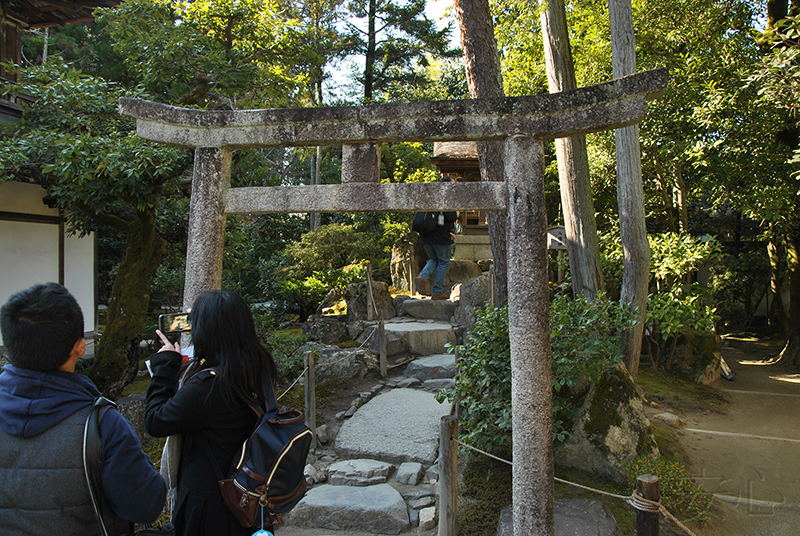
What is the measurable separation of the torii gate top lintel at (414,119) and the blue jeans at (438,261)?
6.46 meters

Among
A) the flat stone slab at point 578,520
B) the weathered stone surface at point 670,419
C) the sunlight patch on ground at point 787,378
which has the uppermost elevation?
the sunlight patch on ground at point 787,378

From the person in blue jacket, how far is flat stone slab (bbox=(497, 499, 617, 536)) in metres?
2.91

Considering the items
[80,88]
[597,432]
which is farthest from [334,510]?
[80,88]

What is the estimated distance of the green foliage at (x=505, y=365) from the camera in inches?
186

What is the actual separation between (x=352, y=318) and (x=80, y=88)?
19.0 ft

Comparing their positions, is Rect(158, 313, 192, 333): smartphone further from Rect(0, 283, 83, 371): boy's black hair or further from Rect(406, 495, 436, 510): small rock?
Rect(406, 495, 436, 510): small rock

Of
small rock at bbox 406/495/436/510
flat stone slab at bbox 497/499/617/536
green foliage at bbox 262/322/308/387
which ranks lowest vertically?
small rock at bbox 406/495/436/510

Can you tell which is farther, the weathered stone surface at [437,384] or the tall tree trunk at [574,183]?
the weathered stone surface at [437,384]

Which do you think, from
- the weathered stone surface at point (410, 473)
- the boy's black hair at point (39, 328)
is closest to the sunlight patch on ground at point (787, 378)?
the weathered stone surface at point (410, 473)

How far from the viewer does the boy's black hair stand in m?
1.86

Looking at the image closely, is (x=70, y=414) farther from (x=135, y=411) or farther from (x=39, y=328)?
(x=135, y=411)

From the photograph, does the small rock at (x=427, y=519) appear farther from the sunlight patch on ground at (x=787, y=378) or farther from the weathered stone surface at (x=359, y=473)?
the sunlight patch on ground at (x=787, y=378)

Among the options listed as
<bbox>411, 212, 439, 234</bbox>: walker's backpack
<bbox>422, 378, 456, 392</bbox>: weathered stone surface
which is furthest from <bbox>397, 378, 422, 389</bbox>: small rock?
<bbox>411, 212, 439, 234</bbox>: walker's backpack

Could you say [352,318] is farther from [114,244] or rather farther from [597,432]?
[114,244]
